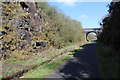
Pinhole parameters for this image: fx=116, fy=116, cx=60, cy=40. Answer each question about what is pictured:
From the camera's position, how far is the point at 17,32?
44.0 ft

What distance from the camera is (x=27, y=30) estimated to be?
1572 cm

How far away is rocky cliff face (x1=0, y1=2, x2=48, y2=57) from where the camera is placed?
457 inches

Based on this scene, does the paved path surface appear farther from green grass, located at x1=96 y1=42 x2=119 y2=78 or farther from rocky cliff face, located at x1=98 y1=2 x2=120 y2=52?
rocky cliff face, located at x1=98 y1=2 x2=120 y2=52

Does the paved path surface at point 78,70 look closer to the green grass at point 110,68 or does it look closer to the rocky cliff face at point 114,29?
the green grass at point 110,68

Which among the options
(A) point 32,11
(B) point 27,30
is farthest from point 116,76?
(A) point 32,11

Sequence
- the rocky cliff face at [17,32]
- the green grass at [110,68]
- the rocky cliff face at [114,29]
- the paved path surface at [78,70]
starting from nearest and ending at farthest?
the green grass at [110,68]
the paved path surface at [78,70]
the rocky cliff face at [114,29]
the rocky cliff face at [17,32]

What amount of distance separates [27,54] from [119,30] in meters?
10.4

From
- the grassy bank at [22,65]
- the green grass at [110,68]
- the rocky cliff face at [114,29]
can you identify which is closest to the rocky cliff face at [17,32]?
the grassy bank at [22,65]

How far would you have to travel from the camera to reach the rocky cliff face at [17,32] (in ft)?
38.1

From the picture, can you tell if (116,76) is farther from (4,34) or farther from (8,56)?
(4,34)

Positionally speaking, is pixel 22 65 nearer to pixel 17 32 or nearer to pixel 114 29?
pixel 17 32

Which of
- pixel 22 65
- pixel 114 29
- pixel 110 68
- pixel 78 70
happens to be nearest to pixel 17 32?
pixel 22 65

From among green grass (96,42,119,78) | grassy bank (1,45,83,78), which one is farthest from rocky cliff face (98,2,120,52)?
grassy bank (1,45,83,78)

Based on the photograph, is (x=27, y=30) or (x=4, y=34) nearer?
(x=4, y=34)
